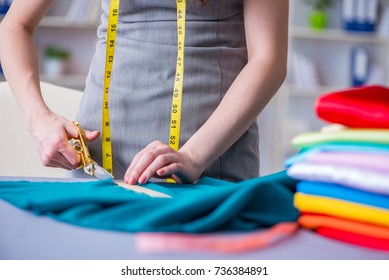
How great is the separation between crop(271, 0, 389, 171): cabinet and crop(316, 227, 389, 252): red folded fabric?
5.00 metres

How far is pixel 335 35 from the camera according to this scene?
5.73 metres

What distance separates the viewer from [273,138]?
590cm

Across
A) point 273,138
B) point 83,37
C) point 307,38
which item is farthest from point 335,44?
point 83,37

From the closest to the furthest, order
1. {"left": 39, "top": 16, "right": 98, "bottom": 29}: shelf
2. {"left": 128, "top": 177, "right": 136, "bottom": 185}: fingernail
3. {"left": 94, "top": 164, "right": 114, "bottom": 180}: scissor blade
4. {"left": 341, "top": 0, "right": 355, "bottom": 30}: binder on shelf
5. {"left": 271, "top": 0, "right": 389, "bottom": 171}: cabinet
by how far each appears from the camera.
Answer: {"left": 128, "top": 177, "right": 136, "bottom": 185}: fingernail
{"left": 94, "top": 164, "right": 114, "bottom": 180}: scissor blade
{"left": 39, "top": 16, "right": 98, "bottom": 29}: shelf
{"left": 341, "top": 0, "right": 355, "bottom": 30}: binder on shelf
{"left": 271, "top": 0, "right": 389, "bottom": 171}: cabinet

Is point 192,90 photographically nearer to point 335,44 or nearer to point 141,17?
point 141,17

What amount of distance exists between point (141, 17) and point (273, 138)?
433 cm

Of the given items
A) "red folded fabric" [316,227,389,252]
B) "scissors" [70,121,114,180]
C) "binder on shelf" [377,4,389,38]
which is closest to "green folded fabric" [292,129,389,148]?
"red folded fabric" [316,227,389,252]

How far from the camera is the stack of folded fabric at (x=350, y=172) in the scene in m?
0.75

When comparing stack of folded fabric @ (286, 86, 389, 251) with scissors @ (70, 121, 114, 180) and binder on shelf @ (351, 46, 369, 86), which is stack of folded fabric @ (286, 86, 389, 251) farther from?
binder on shelf @ (351, 46, 369, 86)

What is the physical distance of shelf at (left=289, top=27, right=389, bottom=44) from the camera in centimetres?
570

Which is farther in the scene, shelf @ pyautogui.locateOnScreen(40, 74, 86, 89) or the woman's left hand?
shelf @ pyautogui.locateOnScreen(40, 74, 86, 89)

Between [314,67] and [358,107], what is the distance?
514 cm

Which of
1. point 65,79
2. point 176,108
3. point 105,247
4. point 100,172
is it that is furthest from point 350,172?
point 65,79
